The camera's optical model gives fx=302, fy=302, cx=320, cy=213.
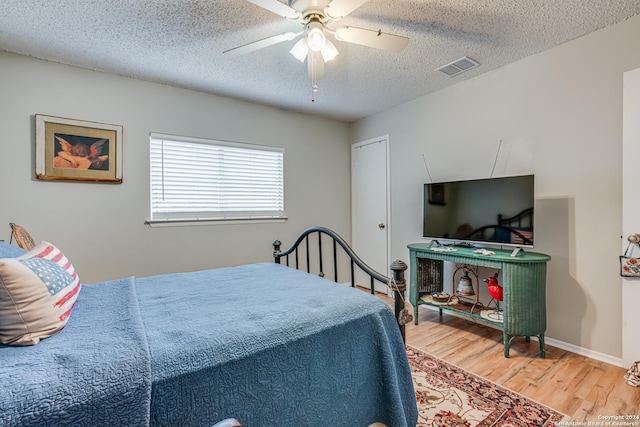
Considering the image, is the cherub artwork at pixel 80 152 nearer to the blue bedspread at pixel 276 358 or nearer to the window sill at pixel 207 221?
the window sill at pixel 207 221

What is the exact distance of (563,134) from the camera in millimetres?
2475

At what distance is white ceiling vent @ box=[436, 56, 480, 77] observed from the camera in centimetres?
269

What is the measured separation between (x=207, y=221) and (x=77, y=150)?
4.30 feet

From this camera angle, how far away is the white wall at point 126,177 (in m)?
2.50

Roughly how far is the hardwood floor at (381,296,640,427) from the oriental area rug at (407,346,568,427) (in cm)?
10

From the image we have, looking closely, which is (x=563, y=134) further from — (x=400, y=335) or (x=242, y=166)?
(x=242, y=166)

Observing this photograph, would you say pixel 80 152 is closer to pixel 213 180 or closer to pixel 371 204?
pixel 213 180

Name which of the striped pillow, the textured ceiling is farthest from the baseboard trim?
the striped pillow

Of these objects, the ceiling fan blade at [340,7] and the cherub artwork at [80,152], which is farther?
→ the cherub artwork at [80,152]

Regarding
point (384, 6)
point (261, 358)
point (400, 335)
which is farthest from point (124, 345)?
point (384, 6)

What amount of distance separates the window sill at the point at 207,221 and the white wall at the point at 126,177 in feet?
0.18

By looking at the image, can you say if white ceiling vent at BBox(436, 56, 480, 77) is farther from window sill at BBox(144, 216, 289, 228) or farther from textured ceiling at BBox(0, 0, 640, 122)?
window sill at BBox(144, 216, 289, 228)

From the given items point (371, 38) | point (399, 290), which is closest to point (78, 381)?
point (399, 290)

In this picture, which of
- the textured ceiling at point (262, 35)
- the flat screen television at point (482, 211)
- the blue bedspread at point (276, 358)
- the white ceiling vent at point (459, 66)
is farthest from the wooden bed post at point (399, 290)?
the white ceiling vent at point (459, 66)
